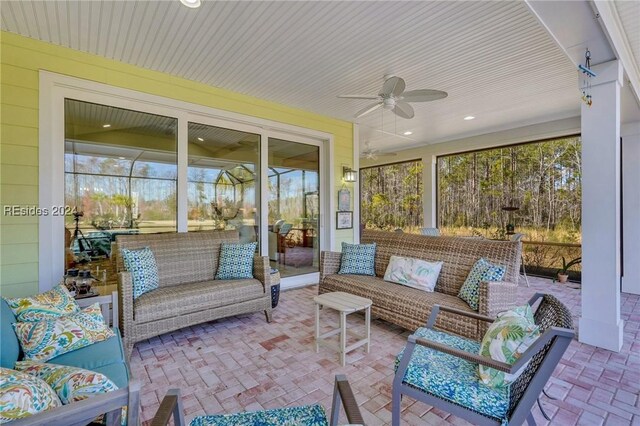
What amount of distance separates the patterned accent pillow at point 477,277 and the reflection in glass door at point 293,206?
3.11 meters

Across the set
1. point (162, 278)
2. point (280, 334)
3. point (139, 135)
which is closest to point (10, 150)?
point (139, 135)

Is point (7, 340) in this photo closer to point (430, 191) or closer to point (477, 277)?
point (477, 277)

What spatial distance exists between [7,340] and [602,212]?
4.64 meters

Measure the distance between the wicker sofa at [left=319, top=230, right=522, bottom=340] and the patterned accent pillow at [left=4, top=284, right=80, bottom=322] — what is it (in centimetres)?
258

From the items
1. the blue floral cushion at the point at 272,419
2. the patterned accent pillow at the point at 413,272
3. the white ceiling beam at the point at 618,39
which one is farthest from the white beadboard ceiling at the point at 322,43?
the blue floral cushion at the point at 272,419

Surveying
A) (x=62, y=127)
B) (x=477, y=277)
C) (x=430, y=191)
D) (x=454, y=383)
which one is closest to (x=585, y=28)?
(x=477, y=277)

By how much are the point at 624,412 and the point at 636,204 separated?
4.30 metres

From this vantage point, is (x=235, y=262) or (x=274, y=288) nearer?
(x=235, y=262)

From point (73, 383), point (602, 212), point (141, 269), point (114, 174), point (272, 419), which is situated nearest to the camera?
point (73, 383)

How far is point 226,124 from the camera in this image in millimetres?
4609

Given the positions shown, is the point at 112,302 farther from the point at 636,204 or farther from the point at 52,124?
the point at 636,204

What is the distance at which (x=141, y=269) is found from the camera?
3055 mm

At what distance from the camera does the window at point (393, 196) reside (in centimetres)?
893

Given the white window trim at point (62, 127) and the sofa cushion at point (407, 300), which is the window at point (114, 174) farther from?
the sofa cushion at point (407, 300)
